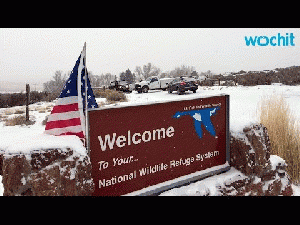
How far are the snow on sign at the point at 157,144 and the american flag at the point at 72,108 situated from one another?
12.8 inches

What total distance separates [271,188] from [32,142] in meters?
3.41

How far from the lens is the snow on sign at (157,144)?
115 inches

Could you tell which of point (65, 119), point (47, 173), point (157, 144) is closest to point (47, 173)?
point (47, 173)

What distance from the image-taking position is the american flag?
3.00 m

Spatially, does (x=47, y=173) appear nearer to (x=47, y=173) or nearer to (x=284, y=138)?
(x=47, y=173)

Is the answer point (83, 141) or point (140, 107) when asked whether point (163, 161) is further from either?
point (83, 141)

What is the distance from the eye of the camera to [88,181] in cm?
266

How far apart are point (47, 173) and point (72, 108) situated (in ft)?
2.87

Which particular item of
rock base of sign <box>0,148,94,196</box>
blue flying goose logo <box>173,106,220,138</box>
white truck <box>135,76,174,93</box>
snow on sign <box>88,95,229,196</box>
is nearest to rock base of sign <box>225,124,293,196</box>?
snow on sign <box>88,95,229,196</box>

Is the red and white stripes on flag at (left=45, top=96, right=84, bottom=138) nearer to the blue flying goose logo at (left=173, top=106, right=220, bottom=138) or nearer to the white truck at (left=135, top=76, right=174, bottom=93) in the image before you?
the blue flying goose logo at (left=173, top=106, right=220, bottom=138)

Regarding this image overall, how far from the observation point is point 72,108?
3.12m

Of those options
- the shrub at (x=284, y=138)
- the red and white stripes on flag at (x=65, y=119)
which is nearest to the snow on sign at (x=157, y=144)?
the red and white stripes on flag at (x=65, y=119)

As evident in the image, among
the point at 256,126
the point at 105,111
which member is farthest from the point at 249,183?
the point at 105,111

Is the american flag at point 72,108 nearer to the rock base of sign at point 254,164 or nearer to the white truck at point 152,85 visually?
the rock base of sign at point 254,164
